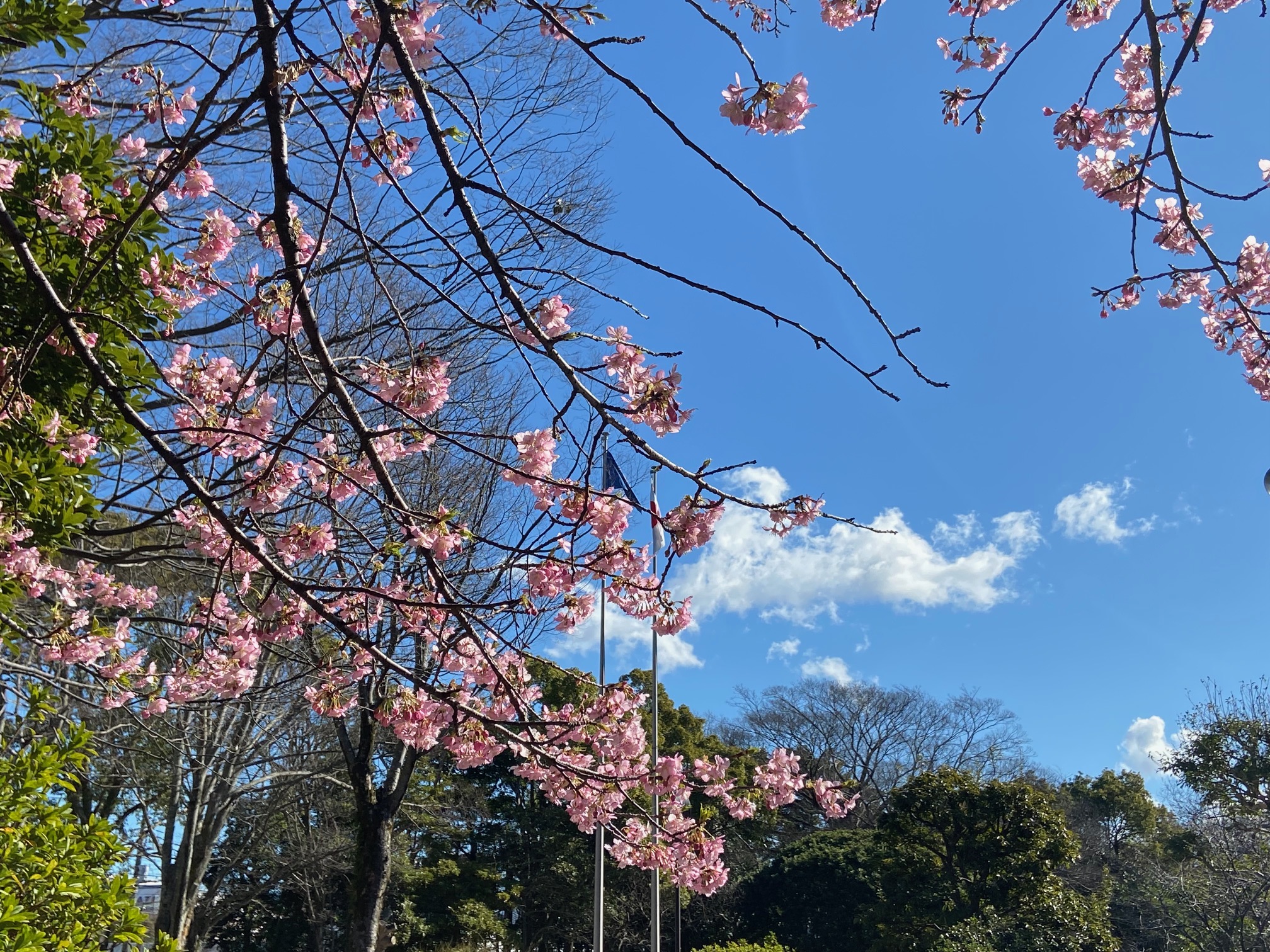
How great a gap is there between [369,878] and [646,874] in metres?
→ 8.33

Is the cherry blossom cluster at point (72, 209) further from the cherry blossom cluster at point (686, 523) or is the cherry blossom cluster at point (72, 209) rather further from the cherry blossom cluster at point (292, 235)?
the cherry blossom cluster at point (686, 523)

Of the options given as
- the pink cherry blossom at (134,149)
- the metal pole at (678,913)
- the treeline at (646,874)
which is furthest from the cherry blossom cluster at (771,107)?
the metal pole at (678,913)

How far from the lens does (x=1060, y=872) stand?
17.2 metres

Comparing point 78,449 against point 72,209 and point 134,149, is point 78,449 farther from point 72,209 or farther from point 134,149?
point 134,149

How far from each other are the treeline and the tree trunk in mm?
168

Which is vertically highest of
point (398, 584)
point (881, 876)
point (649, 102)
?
point (649, 102)

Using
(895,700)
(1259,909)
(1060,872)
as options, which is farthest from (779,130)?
(895,700)

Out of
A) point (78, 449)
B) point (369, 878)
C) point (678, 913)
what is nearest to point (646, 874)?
point (678, 913)

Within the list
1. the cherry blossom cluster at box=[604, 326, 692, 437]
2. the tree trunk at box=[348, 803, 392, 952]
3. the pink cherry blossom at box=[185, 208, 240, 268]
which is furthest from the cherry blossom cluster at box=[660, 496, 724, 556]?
the tree trunk at box=[348, 803, 392, 952]

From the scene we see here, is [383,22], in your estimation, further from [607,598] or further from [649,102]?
[607,598]

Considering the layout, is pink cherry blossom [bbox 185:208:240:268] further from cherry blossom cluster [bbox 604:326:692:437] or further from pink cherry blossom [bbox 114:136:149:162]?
cherry blossom cluster [bbox 604:326:692:437]

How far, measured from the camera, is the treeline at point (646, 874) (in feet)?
33.3

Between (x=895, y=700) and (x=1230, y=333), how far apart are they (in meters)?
23.5

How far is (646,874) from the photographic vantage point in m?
15.1
